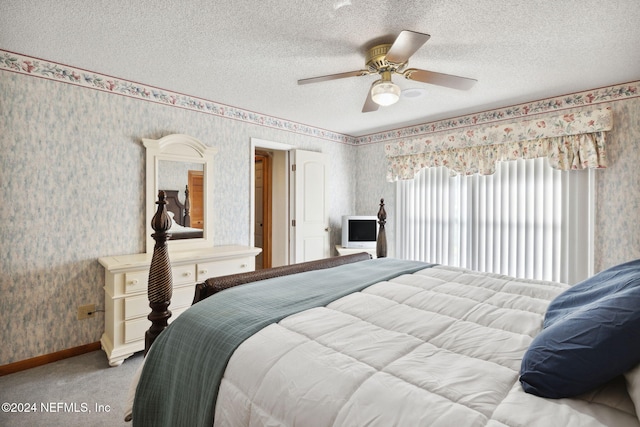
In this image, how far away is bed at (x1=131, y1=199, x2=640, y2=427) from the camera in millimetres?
744

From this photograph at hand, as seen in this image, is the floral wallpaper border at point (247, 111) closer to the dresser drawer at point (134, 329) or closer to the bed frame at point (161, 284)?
the bed frame at point (161, 284)

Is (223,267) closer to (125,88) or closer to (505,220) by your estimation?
(125,88)

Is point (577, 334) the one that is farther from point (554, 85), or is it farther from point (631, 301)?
point (554, 85)

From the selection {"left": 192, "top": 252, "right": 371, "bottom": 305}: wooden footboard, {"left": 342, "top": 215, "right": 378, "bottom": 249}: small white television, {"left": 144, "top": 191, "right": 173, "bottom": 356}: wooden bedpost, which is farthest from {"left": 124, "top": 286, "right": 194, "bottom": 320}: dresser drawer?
{"left": 342, "top": 215, "right": 378, "bottom": 249}: small white television

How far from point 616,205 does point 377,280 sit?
8.76 feet

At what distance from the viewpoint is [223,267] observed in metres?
3.07

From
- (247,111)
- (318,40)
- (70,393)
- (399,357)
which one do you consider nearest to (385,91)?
(318,40)

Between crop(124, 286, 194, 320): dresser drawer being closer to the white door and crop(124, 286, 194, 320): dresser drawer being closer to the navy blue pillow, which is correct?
the white door

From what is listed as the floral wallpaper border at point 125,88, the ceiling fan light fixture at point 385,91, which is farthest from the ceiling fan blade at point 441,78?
the floral wallpaper border at point 125,88

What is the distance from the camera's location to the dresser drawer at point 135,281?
251 cm

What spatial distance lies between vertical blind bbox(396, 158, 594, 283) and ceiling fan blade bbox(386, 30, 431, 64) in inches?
92.1

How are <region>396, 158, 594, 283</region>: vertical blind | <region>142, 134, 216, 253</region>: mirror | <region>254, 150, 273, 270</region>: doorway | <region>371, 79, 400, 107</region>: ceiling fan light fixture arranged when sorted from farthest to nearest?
<region>254, 150, 273, 270</region>: doorway
<region>396, 158, 594, 283</region>: vertical blind
<region>142, 134, 216, 253</region>: mirror
<region>371, 79, 400, 107</region>: ceiling fan light fixture

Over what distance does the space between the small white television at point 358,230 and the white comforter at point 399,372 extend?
9.99 feet

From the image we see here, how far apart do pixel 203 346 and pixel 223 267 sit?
6.48 ft
